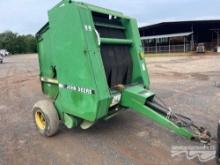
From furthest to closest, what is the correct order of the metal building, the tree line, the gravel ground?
the tree line → the metal building → the gravel ground

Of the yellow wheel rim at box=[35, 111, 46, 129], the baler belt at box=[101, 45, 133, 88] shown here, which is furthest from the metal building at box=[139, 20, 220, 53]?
the yellow wheel rim at box=[35, 111, 46, 129]

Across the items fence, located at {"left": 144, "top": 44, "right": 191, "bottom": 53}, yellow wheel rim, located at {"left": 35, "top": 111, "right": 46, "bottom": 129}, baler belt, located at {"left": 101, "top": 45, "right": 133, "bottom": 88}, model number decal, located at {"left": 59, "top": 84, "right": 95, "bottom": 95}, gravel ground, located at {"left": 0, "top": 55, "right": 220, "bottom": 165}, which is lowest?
gravel ground, located at {"left": 0, "top": 55, "right": 220, "bottom": 165}

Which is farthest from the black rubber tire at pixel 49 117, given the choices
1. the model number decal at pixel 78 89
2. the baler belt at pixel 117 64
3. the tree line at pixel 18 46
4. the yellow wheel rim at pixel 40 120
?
the tree line at pixel 18 46

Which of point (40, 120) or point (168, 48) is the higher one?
point (168, 48)

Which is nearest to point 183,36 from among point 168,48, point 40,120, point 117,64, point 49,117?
point 168,48

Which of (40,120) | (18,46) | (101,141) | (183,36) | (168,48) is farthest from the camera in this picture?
(18,46)

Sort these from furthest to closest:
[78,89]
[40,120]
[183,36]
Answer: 1. [183,36]
2. [40,120]
3. [78,89]

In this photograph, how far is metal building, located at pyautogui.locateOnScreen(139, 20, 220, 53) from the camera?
32.4 m

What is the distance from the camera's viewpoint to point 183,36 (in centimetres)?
3247

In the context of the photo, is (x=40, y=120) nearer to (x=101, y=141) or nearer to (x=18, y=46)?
(x=101, y=141)

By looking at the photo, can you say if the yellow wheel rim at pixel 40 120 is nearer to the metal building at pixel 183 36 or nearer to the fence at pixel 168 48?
the metal building at pixel 183 36

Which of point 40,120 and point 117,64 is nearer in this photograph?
point 117,64

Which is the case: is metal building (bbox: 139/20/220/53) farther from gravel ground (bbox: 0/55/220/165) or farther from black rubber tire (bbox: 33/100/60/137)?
black rubber tire (bbox: 33/100/60/137)

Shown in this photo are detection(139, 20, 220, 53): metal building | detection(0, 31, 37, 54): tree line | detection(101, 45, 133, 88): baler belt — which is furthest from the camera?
detection(0, 31, 37, 54): tree line
